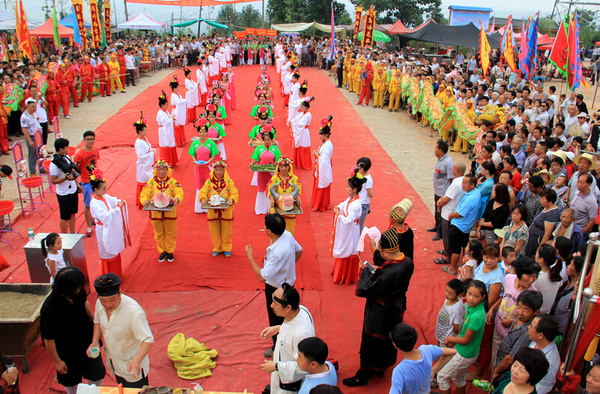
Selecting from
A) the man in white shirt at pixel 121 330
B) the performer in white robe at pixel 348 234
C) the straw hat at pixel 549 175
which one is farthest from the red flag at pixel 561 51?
the man in white shirt at pixel 121 330

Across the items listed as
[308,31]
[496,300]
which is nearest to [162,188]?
[496,300]

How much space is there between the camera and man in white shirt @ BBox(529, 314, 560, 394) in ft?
11.5

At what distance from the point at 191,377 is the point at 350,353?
1780mm

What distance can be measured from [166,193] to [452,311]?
418cm

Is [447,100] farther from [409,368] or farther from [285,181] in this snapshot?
[409,368]

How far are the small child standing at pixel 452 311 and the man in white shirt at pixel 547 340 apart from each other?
842mm

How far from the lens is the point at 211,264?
6.79m

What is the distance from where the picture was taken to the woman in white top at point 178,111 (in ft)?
37.1

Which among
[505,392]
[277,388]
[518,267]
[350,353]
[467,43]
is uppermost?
[467,43]

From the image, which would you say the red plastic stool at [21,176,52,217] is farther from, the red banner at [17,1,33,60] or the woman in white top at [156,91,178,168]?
the red banner at [17,1,33,60]

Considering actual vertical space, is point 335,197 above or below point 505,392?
below

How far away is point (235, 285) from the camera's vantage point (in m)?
6.28

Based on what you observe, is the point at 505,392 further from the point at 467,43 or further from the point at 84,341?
the point at 467,43

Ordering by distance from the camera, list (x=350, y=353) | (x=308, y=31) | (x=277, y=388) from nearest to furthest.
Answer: (x=277, y=388), (x=350, y=353), (x=308, y=31)
